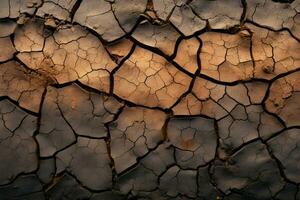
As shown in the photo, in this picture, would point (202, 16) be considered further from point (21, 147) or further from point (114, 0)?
point (21, 147)

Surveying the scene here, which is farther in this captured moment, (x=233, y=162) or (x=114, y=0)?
(x=114, y=0)

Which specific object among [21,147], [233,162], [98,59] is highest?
[98,59]

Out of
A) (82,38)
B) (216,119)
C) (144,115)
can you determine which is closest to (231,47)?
(216,119)

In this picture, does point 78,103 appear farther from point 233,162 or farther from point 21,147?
point 233,162

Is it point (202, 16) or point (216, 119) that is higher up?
point (202, 16)

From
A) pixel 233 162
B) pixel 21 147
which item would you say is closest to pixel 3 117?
pixel 21 147

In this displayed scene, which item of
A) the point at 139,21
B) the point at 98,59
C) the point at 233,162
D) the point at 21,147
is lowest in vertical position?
the point at 21,147
